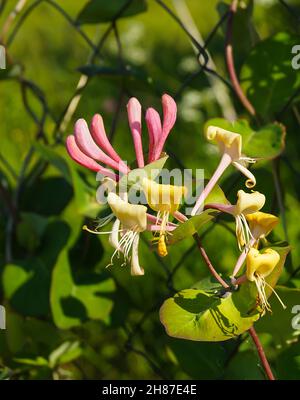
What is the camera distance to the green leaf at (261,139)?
2.69 ft

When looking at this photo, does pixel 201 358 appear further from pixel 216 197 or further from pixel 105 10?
pixel 105 10

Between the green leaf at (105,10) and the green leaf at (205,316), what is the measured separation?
0.49 m

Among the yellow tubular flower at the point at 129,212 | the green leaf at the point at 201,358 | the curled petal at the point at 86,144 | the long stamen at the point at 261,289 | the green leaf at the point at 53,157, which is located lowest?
the green leaf at the point at 201,358

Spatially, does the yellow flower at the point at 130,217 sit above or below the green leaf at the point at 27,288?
above

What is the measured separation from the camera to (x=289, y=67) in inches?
36.5

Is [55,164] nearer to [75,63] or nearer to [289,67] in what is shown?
[289,67]

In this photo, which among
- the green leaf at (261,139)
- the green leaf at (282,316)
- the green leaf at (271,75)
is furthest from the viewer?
the green leaf at (271,75)

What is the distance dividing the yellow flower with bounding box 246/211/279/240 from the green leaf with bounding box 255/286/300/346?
92 mm

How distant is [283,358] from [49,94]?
1540 mm

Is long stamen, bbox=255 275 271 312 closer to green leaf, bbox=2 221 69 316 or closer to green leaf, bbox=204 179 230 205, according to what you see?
green leaf, bbox=204 179 230 205

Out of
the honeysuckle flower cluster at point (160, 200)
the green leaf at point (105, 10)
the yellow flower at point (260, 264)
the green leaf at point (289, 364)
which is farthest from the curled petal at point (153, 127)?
the green leaf at point (105, 10)

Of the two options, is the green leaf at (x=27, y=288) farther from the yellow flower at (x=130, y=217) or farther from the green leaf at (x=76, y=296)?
the yellow flower at (x=130, y=217)

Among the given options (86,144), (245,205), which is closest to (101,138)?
(86,144)

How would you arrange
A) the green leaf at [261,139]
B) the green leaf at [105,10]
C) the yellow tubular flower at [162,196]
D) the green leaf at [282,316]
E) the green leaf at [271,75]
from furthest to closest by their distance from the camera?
the green leaf at [105,10], the green leaf at [271,75], the green leaf at [261,139], the green leaf at [282,316], the yellow tubular flower at [162,196]
